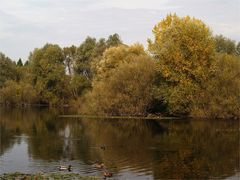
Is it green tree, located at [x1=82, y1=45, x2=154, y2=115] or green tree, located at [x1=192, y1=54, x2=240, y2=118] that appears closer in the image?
green tree, located at [x1=192, y1=54, x2=240, y2=118]

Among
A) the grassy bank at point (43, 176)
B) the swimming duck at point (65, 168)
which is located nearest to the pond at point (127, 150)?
the swimming duck at point (65, 168)

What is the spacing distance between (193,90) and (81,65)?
36411 mm

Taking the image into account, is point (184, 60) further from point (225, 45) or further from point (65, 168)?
point (65, 168)

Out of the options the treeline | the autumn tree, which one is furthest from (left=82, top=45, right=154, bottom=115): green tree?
the autumn tree

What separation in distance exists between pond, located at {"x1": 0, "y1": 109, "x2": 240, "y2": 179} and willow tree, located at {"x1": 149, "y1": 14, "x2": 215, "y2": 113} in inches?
467

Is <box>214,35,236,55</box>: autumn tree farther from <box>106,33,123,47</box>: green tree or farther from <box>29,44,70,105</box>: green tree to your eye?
<box>29,44,70,105</box>: green tree

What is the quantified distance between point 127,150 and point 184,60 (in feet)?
102

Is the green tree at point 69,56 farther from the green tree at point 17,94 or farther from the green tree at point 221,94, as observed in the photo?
the green tree at point 221,94

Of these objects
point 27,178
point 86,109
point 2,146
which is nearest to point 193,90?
point 86,109

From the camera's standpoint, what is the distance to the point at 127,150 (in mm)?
31297

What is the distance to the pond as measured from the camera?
2445 centimetres

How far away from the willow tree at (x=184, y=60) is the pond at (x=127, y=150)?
11.9 m

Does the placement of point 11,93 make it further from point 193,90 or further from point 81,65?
point 193,90

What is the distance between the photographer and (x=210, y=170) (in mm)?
24719
